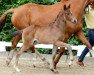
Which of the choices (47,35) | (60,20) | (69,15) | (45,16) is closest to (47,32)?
(47,35)

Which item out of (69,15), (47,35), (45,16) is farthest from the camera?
(45,16)

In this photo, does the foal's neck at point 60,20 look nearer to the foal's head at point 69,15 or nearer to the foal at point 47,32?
the foal at point 47,32

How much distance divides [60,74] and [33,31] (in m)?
1.29

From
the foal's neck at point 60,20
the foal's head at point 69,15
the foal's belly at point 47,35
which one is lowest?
the foal's belly at point 47,35

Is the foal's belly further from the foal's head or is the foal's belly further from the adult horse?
the adult horse

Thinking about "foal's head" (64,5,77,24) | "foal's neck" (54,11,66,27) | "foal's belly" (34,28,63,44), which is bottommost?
"foal's belly" (34,28,63,44)

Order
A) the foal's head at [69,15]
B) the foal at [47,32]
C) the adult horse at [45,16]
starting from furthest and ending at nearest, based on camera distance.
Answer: the adult horse at [45,16]
the foal at [47,32]
the foal's head at [69,15]

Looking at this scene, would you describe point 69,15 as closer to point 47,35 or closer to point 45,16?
point 47,35

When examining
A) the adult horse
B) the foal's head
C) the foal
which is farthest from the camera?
the adult horse

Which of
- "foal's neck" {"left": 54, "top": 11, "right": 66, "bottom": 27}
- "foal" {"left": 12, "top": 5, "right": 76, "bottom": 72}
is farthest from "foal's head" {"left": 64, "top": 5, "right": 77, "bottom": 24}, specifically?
"foal's neck" {"left": 54, "top": 11, "right": 66, "bottom": 27}

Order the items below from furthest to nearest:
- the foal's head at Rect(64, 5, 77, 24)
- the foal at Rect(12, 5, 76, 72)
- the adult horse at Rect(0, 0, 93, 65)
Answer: the adult horse at Rect(0, 0, 93, 65) < the foal at Rect(12, 5, 76, 72) < the foal's head at Rect(64, 5, 77, 24)

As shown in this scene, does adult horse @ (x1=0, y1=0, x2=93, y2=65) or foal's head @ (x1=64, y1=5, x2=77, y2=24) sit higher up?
foal's head @ (x1=64, y1=5, x2=77, y2=24)

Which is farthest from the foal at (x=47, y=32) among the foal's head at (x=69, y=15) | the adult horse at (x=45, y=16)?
the adult horse at (x=45, y=16)

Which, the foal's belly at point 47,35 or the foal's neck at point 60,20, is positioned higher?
the foal's neck at point 60,20
